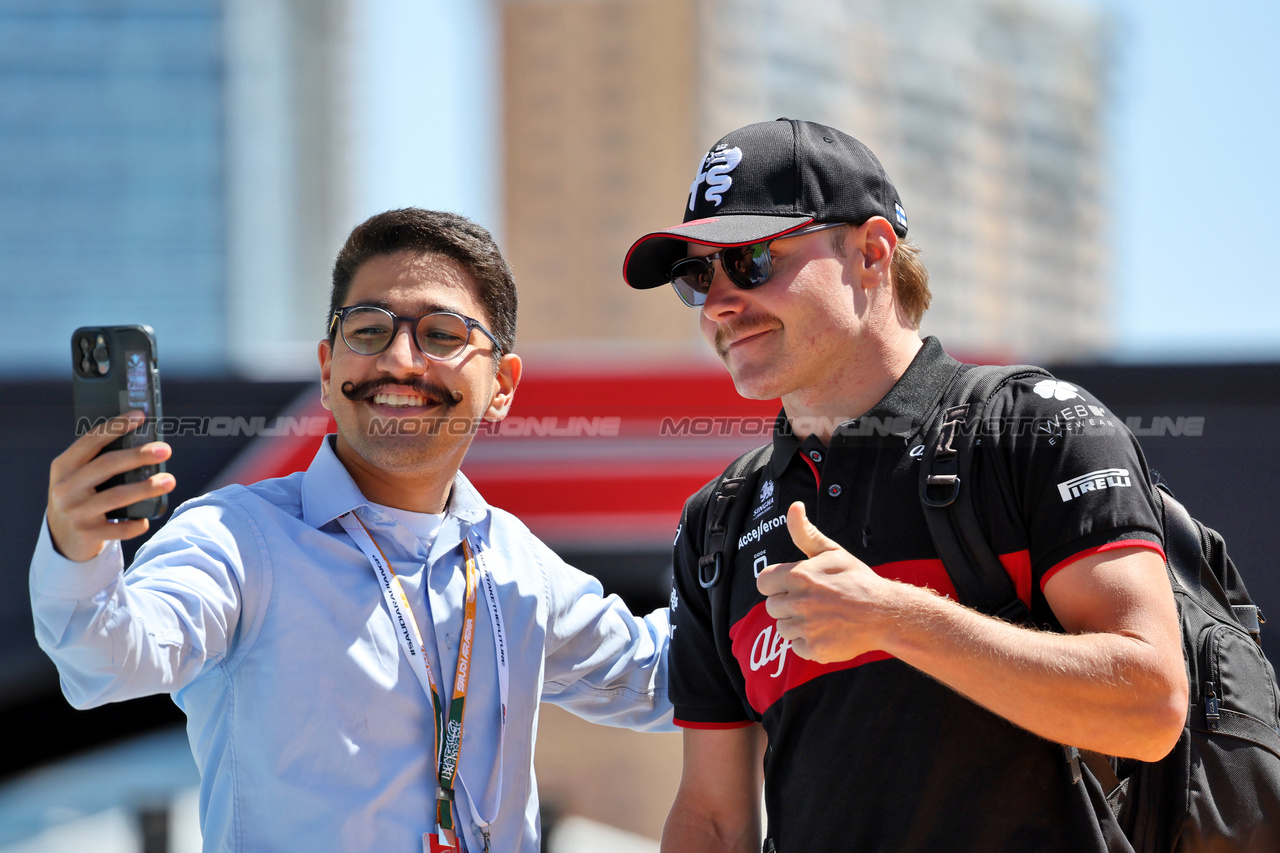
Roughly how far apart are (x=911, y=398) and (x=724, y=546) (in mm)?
485

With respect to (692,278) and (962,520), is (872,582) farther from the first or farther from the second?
(692,278)

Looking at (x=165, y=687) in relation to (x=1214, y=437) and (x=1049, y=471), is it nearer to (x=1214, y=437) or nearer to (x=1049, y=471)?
(x=1049, y=471)

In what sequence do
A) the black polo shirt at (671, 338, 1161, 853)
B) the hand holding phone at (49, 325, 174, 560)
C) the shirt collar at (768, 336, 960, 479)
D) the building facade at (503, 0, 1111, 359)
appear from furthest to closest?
the building facade at (503, 0, 1111, 359) → the shirt collar at (768, 336, 960, 479) → the black polo shirt at (671, 338, 1161, 853) → the hand holding phone at (49, 325, 174, 560)

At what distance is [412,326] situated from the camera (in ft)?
7.34

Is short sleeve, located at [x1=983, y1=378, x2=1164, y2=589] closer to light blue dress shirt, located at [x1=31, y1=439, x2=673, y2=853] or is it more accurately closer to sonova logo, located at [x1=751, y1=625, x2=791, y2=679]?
sonova logo, located at [x1=751, y1=625, x2=791, y2=679]

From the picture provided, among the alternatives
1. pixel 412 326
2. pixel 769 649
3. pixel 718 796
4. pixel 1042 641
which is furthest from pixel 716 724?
pixel 412 326

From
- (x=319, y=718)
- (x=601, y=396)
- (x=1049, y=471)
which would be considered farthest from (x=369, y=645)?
(x=601, y=396)

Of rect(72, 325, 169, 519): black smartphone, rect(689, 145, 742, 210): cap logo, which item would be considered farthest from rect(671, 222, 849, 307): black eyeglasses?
rect(72, 325, 169, 519): black smartphone

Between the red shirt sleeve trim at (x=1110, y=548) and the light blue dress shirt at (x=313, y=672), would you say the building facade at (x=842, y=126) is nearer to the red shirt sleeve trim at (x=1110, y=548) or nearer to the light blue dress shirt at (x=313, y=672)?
the light blue dress shirt at (x=313, y=672)

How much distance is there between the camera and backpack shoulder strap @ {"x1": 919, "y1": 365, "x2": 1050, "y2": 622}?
5.76 ft

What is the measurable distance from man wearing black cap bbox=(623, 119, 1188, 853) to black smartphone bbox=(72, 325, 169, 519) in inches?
37.9

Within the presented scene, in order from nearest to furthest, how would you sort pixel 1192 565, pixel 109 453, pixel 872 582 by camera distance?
pixel 109 453 < pixel 872 582 < pixel 1192 565

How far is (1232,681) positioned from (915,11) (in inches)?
3658

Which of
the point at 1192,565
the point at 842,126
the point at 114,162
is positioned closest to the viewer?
the point at 1192,565
